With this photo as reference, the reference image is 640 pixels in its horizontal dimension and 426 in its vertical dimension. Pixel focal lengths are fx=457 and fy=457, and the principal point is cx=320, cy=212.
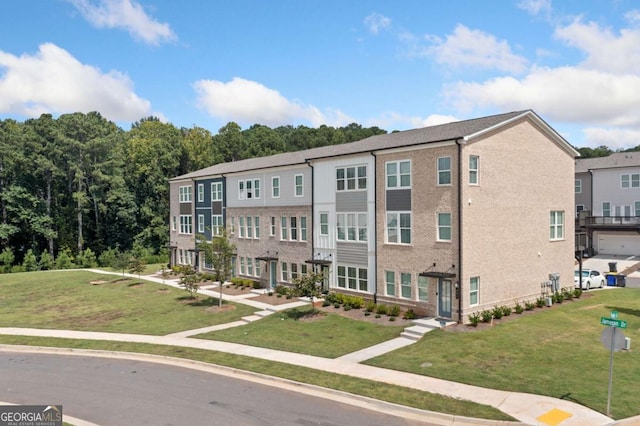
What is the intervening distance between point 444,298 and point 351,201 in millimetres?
8796

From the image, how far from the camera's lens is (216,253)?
109ft

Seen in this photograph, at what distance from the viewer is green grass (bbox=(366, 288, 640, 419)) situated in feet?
47.4

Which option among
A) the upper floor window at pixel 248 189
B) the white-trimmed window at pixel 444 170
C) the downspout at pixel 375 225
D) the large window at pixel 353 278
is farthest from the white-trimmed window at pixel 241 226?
the white-trimmed window at pixel 444 170

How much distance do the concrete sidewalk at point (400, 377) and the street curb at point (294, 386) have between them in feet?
0.21

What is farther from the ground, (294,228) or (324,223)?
(324,223)

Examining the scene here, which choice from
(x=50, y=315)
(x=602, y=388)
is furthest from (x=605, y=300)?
(x=50, y=315)

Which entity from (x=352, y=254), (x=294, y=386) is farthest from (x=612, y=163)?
(x=294, y=386)

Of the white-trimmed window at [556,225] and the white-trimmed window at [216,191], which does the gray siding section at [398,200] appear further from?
the white-trimmed window at [216,191]

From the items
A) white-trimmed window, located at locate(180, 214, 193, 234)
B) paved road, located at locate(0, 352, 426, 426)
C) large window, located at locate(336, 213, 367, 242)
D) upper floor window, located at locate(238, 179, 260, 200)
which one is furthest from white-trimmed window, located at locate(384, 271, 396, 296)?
white-trimmed window, located at locate(180, 214, 193, 234)

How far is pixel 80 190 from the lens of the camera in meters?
63.9

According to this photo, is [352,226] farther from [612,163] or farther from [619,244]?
[612,163]

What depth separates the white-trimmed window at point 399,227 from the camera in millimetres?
26078

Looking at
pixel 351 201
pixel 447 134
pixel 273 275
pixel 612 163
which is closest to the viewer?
pixel 447 134

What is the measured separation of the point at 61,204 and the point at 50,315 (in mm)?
42795
